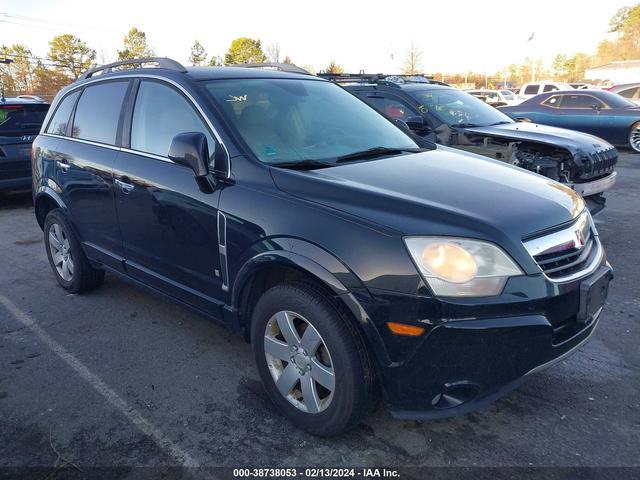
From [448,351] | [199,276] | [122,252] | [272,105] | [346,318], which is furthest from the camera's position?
[122,252]

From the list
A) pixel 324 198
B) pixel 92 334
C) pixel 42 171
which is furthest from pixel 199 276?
pixel 42 171

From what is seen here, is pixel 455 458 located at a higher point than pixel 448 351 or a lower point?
lower

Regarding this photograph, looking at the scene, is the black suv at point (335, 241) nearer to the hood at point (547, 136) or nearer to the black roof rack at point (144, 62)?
the black roof rack at point (144, 62)

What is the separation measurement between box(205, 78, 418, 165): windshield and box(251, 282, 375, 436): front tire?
86cm

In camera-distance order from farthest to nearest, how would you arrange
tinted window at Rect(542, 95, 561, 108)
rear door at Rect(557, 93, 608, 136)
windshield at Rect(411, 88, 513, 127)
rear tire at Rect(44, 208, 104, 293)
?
tinted window at Rect(542, 95, 561, 108), rear door at Rect(557, 93, 608, 136), windshield at Rect(411, 88, 513, 127), rear tire at Rect(44, 208, 104, 293)

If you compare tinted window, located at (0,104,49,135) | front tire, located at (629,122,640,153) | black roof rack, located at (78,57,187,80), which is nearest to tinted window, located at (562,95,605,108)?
front tire, located at (629,122,640,153)

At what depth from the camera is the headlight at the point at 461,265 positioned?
87.6 inches

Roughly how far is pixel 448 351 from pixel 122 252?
263cm

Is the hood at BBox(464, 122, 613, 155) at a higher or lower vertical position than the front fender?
higher

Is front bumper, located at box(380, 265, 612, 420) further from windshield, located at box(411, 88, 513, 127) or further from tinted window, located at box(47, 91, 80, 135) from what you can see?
windshield, located at box(411, 88, 513, 127)

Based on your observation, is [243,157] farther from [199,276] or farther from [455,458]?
[455,458]

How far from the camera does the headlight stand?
2.22 metres

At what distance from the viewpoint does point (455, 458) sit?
Result: 2.54 m

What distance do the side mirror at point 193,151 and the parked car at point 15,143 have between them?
6450mm
